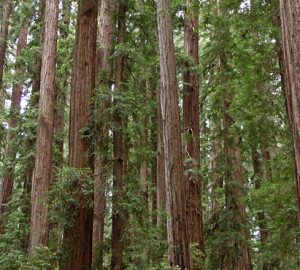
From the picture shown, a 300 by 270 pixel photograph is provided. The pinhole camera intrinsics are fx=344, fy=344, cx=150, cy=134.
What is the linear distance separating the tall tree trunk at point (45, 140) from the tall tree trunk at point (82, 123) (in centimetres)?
277

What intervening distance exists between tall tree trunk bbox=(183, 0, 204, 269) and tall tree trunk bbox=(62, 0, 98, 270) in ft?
10.7

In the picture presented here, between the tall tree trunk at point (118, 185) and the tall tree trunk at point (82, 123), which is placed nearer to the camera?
the tall tree trunk at point (82, 123)

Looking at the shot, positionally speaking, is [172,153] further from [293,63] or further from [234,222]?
[234,222]

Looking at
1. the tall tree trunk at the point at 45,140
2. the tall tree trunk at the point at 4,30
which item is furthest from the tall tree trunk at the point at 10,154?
the tall tree trunk at the point at 45,140

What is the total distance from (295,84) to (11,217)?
10.0 m

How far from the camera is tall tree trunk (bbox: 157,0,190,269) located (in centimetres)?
642

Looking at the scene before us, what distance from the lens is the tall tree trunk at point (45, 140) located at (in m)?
9.79

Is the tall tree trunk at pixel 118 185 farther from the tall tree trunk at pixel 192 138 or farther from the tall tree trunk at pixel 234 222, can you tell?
the tall tree trunk at pixel 234 222

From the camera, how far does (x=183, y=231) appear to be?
255 inches

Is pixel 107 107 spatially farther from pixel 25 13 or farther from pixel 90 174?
pixel 25 13

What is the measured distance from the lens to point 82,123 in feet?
24.4

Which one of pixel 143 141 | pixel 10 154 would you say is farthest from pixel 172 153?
pixel 10 154

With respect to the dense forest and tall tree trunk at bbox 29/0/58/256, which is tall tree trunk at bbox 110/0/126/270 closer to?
the dense forest

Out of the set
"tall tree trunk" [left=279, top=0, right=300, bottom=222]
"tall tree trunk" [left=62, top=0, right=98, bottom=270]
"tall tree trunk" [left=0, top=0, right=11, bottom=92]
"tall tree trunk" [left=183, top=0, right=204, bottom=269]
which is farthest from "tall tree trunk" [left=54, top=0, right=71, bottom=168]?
"tall tree trunk" [left=279, top=0, right=300, bottom=222]
